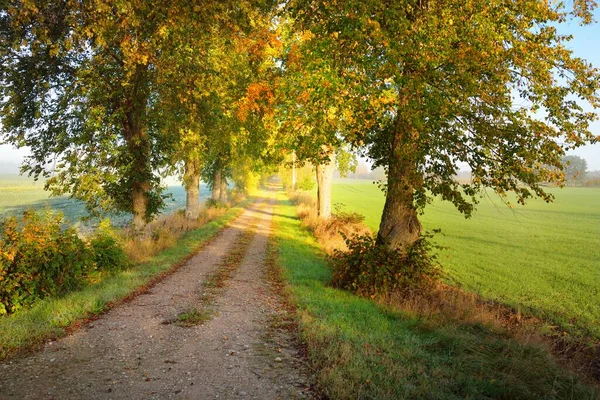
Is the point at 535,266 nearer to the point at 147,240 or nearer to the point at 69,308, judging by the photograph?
the point at 147,240

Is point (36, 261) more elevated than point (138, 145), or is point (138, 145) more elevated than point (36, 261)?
point (138, 145)

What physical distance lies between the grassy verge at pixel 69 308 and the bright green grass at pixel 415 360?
463cm

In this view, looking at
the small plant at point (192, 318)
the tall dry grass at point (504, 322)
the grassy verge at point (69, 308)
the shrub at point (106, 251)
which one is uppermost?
the shrub at point (106, 251)

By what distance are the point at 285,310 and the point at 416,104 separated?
5759mm

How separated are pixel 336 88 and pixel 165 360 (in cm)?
719

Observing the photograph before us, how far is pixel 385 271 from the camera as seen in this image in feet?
35.7

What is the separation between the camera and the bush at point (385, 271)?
1073 centimetres

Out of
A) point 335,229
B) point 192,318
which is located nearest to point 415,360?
point 192,318

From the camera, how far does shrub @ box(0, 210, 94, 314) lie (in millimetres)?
8320

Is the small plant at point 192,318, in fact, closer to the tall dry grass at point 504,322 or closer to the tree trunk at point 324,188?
the tall dry grass at point 504,322

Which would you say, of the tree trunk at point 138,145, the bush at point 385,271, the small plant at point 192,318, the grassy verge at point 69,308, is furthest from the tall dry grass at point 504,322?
the tree trunk at point 138,145

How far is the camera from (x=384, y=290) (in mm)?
10586

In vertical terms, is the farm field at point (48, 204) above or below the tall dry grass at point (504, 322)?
above

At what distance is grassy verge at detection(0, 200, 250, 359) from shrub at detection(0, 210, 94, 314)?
0.39m
